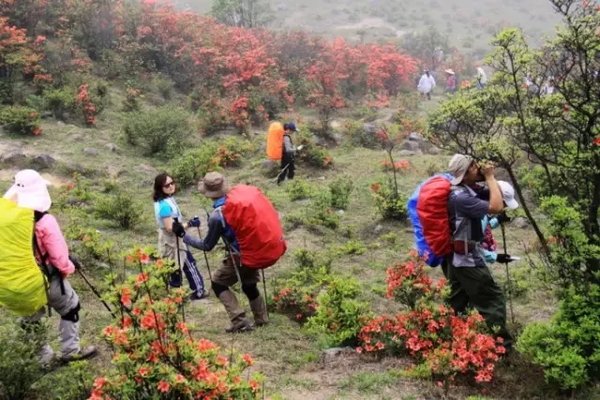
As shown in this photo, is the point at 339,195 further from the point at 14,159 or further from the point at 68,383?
the point at 68,383

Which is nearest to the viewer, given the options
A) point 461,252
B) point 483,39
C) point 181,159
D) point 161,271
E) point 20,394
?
point 161,271

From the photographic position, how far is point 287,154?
12.3 meters

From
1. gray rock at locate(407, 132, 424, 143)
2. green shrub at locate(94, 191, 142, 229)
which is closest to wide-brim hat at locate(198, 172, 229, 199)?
green shrub at locate(94, 191, 142, 229)

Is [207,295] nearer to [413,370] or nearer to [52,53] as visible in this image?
[413,370]

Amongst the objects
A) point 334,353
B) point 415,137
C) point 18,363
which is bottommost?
point 415,137

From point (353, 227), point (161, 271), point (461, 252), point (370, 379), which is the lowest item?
point (353, 227)

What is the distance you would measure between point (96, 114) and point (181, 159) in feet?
13.9

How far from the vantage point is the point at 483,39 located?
134 feet

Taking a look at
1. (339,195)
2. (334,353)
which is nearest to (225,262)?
(334,353)

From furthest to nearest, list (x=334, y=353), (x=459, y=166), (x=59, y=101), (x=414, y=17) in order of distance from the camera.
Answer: (x=414, y=17) → (x=59, y=101) → (x=334, y=353) → (x=459, y=166)

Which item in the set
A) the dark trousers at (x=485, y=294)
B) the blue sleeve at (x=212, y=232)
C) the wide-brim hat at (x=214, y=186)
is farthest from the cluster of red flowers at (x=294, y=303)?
the dark trousers at (x=485, y=294)

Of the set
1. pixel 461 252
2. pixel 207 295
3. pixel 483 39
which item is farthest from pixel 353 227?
pixel 483 39

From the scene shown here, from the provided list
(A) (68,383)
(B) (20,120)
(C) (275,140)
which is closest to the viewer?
(A) (68,383)

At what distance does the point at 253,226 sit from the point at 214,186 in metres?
0.58
